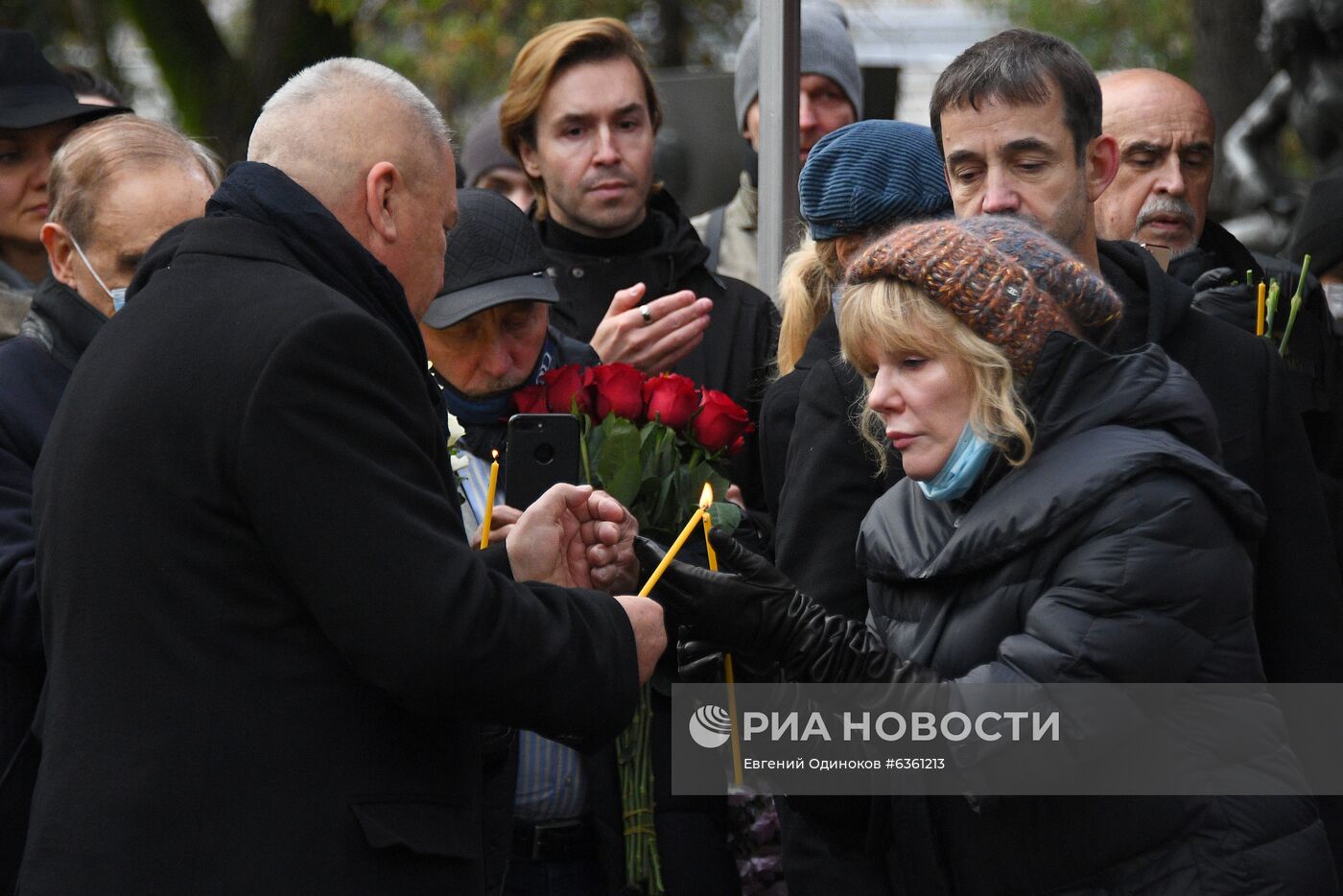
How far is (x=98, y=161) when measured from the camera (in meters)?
3.63

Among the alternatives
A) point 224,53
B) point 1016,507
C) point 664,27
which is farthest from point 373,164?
point 664,27

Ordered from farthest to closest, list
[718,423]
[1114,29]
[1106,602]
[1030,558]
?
[1114,29] → [718,423] → [1030,558] → [1106,602]

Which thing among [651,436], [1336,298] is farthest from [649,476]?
[1336,298]

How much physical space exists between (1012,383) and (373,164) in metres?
1.01

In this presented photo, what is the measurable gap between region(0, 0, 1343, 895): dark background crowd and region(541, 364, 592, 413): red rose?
234mm

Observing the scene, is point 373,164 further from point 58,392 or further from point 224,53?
point 224,53

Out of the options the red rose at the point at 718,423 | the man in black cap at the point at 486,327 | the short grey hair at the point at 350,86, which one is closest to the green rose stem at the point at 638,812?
the red rose at the point at 718,423

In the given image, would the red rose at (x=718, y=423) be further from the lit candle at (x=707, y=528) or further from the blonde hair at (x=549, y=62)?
the blonde hair at (x=549, y=62)

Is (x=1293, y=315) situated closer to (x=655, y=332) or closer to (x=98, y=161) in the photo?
(x=655, y=332)

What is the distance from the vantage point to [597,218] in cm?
461

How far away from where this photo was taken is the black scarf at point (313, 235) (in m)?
2.48

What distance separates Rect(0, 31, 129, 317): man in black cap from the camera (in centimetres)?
471

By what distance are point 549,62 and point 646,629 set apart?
8.21ft

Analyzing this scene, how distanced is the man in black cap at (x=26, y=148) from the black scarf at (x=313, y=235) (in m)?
2.38
